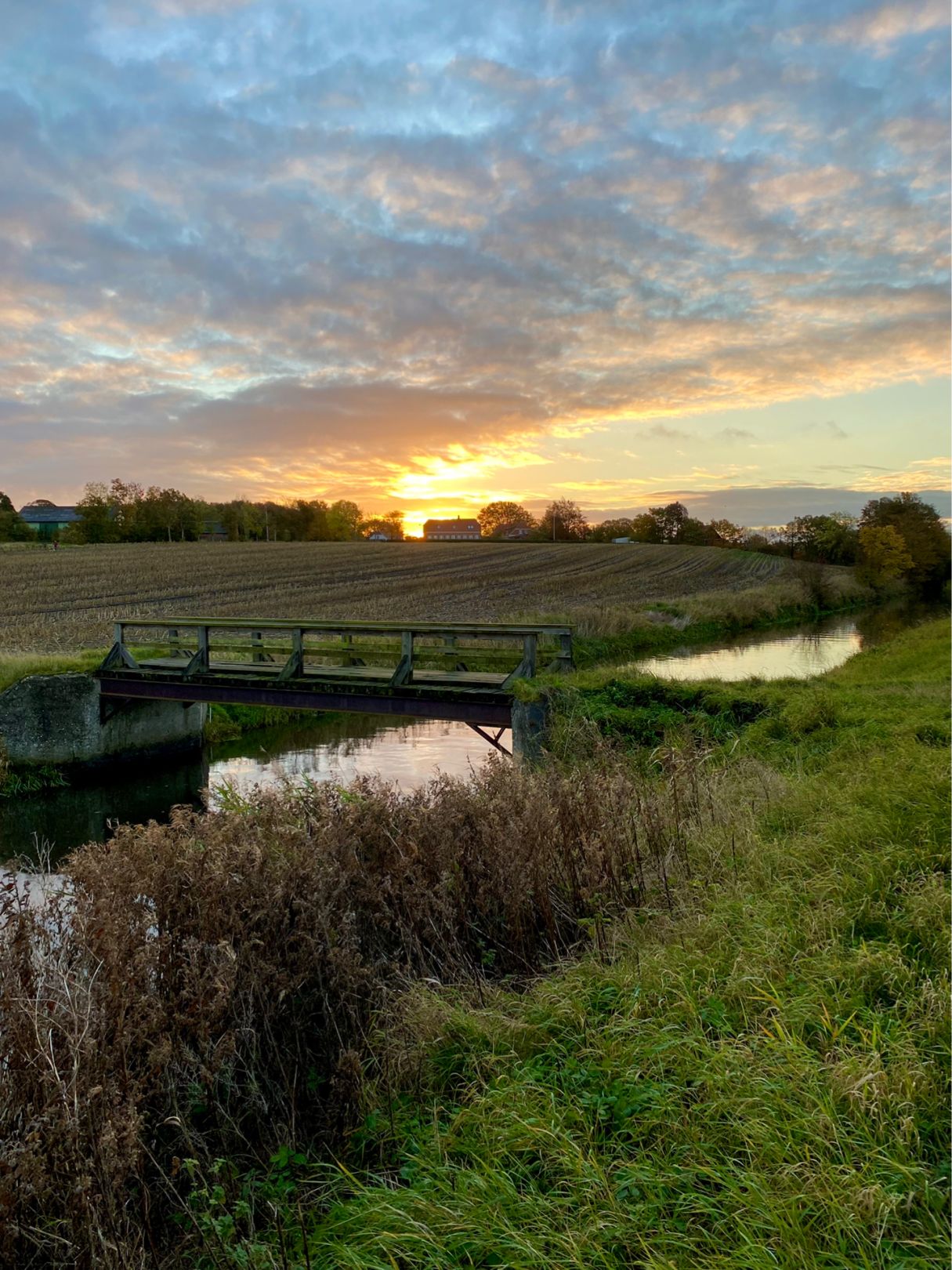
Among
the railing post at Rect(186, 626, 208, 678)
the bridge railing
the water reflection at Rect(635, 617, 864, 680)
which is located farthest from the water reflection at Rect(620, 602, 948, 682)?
the railing post at Rect(186, 626, 208, 678)

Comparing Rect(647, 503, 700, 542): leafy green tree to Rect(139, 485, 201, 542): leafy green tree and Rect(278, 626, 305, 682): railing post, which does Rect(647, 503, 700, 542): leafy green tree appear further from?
Rect(278, 626, 305, 682): railing post

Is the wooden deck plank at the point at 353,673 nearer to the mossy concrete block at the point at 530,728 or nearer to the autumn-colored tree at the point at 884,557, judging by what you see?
the mossy concrete block at the point at 530,728

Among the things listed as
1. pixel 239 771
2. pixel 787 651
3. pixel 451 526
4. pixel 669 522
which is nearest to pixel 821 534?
pixel 669 522

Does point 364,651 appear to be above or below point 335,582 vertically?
below

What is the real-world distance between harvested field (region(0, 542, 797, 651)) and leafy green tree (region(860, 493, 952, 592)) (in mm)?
8285

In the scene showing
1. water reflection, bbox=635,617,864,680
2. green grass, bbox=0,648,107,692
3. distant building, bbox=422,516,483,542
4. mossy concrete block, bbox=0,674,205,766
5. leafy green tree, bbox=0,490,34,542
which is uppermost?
distant building, bbox=422,516,483,542

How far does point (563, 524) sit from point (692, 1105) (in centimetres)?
9667

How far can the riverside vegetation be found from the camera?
279cm

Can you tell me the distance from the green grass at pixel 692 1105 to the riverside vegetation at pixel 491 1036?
0.02 m

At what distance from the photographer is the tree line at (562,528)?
184ft

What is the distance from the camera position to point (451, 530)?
130 m

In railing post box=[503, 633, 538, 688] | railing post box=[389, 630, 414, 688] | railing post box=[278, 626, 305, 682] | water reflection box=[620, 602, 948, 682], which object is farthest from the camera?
water reflection box=[620, 602, 948, 682]

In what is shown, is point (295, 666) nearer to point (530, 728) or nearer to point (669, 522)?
point (530, 728)

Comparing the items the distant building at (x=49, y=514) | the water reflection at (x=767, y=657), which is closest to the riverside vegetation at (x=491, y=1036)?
the water reflection at (x=767, y=657)
